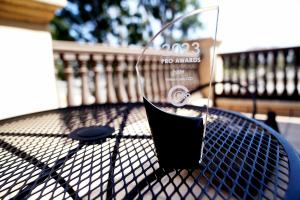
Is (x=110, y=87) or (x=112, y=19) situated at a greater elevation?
(x=112, y=19)

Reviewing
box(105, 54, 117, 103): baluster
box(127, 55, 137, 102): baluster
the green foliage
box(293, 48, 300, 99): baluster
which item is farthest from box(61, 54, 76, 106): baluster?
the green foliage

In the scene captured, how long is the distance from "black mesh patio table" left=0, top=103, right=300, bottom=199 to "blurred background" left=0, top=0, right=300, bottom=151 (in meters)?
0.23

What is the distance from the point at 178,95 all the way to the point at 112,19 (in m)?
15.3

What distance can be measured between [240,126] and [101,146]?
610 millimetres

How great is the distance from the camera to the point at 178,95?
0.58 m

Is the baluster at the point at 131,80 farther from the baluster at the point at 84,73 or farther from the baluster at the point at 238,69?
the baluster at the point at 238,69

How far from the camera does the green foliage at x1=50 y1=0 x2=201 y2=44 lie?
1419 cm

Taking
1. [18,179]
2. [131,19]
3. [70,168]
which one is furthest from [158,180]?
[131,19]

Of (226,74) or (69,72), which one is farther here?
(226,74)

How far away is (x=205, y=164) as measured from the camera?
2.00ft

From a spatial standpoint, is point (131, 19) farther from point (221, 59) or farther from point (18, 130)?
point (18, 130)

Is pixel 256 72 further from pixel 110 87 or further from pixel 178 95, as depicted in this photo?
pixel 178 95

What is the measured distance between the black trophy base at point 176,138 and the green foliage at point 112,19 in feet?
46.5

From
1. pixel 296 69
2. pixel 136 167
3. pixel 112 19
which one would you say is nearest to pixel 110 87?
pixel 136 167
